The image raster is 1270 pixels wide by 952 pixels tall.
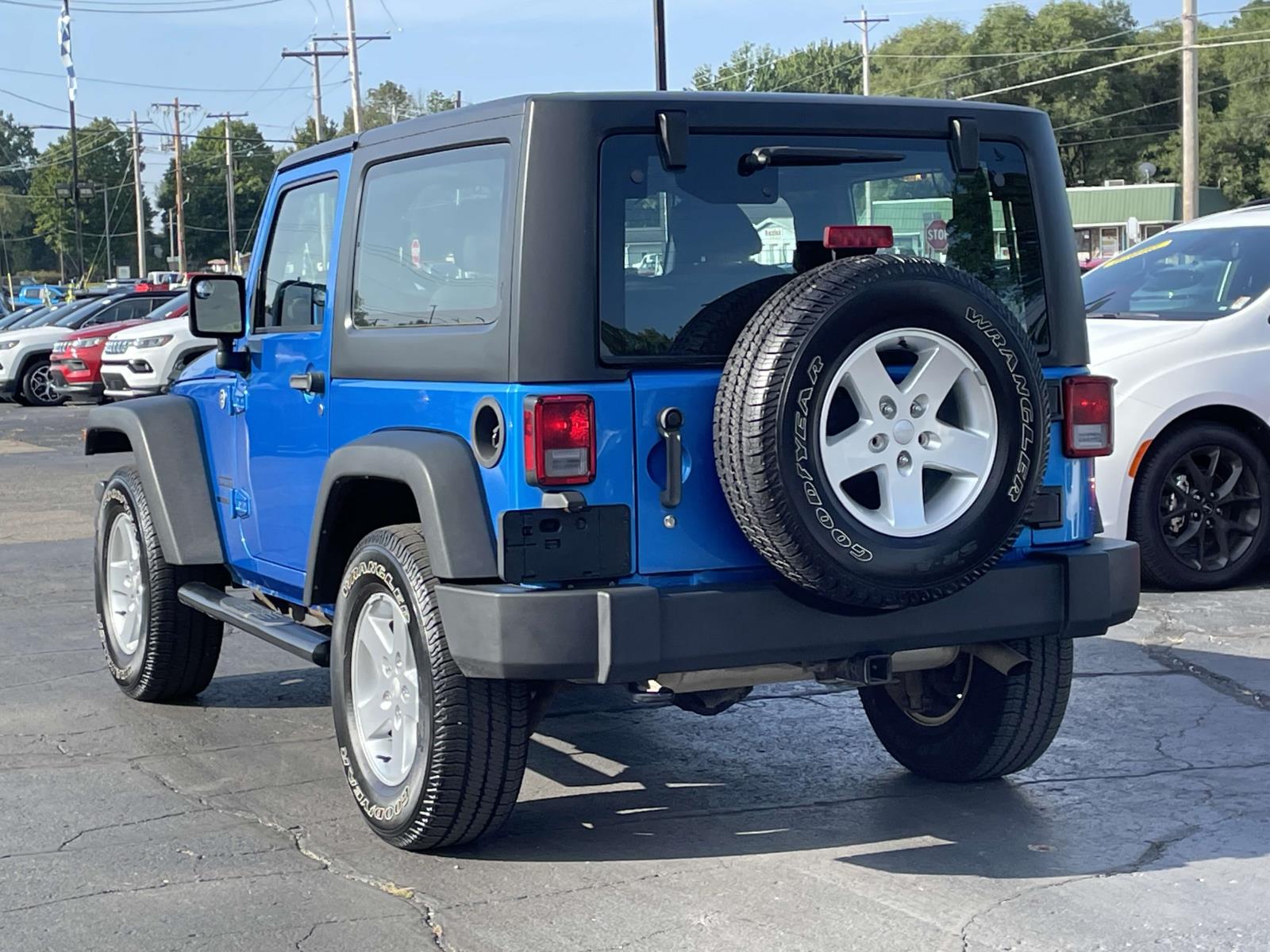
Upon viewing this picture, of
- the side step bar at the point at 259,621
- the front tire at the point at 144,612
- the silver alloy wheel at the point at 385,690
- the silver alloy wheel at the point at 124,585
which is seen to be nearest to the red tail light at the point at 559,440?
the silver alloy wheel at the point at 385,690

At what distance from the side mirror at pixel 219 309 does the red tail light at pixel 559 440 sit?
2.19 meters

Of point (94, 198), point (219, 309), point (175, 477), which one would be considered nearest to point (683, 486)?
point (219, 309)

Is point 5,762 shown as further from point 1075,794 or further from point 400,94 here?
point 400,94

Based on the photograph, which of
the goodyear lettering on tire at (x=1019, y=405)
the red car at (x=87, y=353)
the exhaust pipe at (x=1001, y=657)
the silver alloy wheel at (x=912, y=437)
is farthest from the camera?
the red car at (x=87, y=353)

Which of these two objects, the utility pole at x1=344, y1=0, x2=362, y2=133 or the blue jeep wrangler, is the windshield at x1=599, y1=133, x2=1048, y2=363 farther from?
the utility pole at x1=344, y1=0, x2=362, y2=133

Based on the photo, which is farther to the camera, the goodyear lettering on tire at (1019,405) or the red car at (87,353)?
the red car at (87,353)

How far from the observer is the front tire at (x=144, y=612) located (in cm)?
A: 639

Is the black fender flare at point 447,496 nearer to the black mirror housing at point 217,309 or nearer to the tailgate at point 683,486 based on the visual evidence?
the tailgate at point 683,486

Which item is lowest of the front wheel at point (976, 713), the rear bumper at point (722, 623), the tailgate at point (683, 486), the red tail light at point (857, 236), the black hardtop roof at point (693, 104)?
the front wheel at point (976, 713)

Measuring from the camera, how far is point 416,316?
476cm

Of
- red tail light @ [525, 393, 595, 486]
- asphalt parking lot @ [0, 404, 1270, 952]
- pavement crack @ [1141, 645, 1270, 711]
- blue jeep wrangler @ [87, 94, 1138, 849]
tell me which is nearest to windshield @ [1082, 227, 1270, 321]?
pavement crack @ [1141, 645, 1270, 711]

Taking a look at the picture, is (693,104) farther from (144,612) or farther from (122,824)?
(144,612)

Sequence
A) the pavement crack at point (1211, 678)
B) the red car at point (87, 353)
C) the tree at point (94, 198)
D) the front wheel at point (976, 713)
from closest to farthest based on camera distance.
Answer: the front wheel at point (976, 713) → the pavement crack at point (1211, 678) → the red car at point (87, 353) → the tree at point (94, 198)

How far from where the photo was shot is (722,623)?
4.25 metres
